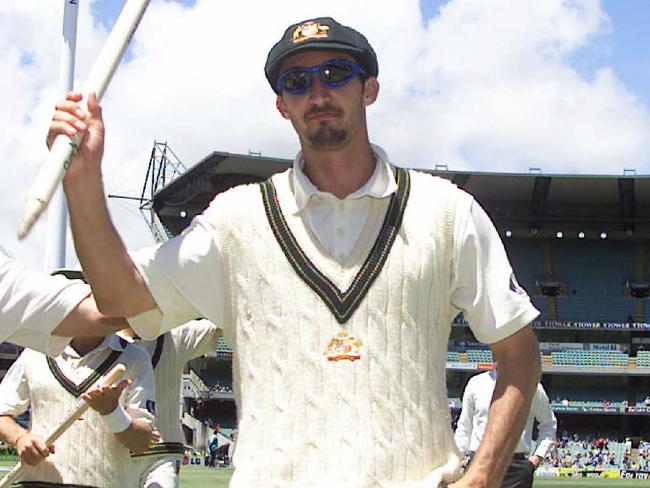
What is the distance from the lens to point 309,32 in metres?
3.03

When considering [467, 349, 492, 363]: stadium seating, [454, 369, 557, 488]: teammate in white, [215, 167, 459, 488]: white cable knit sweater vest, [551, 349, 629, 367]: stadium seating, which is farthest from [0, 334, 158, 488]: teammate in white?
[551, 349, 629, 367]: stadium seating

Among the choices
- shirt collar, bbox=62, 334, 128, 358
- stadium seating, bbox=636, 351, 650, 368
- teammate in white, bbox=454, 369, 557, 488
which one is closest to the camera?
shirt collar, bbox=62, 334, 128, 358

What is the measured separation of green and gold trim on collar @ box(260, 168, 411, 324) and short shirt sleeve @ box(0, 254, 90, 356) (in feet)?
2.18

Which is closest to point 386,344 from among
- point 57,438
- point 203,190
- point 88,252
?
point 88,252

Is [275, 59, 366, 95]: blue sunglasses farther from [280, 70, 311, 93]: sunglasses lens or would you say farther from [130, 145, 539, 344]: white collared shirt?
[130, 145, 539, 344]: white collared shirt

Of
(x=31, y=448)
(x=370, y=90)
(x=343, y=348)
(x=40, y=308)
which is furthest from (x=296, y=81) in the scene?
(x=31, y=448)

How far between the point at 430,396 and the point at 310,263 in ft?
1.47

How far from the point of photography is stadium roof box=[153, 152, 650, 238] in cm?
4147

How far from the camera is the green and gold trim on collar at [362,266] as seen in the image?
2.93m

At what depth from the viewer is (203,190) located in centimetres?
4444

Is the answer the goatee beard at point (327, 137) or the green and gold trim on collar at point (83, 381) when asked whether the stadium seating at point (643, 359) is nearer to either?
the green and gold trim on collar at point (83, 381)

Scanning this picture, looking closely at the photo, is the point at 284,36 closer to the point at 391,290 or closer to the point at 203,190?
the point at 391,290

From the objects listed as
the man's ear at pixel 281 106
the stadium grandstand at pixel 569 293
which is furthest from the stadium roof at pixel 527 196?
the man's ear at pixel 281 106

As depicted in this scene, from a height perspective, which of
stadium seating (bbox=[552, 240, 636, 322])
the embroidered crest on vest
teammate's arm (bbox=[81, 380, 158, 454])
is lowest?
teammate's arm (bbox=[81, 380, 158, 454])
